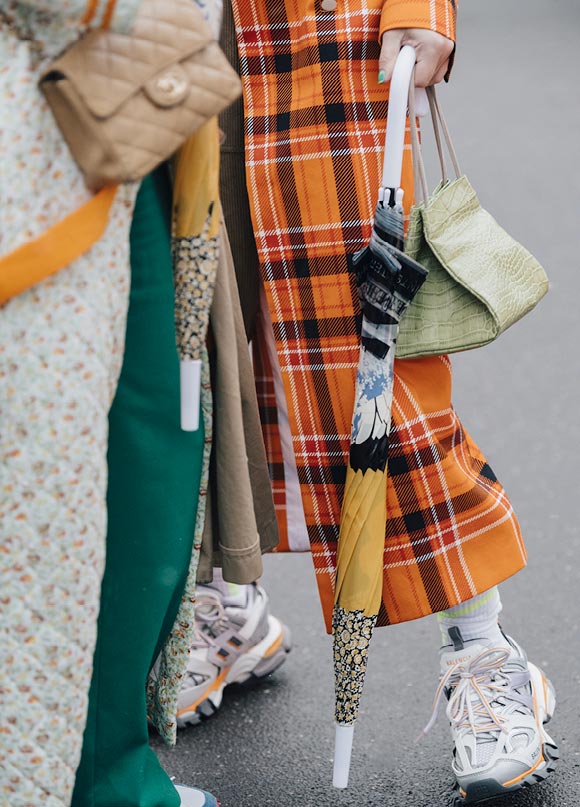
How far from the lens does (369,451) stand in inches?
67.7

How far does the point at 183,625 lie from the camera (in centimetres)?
155

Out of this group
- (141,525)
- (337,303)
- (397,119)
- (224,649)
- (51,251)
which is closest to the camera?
(51,251)

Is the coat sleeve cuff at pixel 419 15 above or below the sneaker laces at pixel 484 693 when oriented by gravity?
above

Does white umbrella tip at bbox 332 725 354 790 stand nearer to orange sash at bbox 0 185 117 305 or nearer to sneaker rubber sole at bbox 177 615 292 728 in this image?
sneaker rubber sole at bbox 177 615 292 728

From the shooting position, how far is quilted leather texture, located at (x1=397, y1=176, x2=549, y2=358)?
1.65 metres

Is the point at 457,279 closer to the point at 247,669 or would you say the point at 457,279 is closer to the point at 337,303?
the point at 337,303

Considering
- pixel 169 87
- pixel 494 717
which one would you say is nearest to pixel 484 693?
pixel 494 717

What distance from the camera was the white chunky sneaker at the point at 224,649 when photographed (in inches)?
83.1

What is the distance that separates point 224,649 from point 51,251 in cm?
118

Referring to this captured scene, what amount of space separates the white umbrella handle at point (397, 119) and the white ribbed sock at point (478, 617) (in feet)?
2.17


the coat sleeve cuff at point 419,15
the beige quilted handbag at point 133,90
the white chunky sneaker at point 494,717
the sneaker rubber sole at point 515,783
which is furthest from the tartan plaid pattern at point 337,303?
the beige quilted handbag at point 133,90

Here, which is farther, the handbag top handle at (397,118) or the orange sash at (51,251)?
the handbag top handle at (397,118)

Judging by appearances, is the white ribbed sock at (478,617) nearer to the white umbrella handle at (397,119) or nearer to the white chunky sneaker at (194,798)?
the white chunky sneaker at (194,798)

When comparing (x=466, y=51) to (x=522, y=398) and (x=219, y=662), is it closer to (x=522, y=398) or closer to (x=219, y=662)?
(x=522, y=398)
